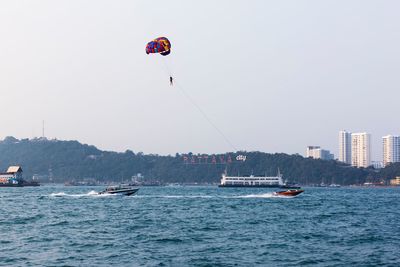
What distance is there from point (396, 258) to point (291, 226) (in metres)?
15.5

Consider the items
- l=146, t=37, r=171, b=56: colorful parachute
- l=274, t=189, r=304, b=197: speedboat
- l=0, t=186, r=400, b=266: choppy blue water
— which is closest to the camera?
l=0, t=186, r=400, b=266: choppy blue water

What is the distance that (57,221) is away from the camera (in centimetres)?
A: 4706

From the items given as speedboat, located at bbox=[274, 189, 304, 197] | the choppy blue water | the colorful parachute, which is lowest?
the choppy blue water

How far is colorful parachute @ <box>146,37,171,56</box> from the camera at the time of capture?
58.3 metres

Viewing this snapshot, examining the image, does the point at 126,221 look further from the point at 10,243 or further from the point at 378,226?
the point at 378,226

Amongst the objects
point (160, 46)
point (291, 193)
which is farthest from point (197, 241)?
point (291, 193)

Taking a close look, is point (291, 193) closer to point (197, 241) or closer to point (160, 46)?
point (160, 46)

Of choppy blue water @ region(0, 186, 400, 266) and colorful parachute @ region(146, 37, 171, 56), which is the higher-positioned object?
colorful parachute @ region(146, 37, 171, 56)

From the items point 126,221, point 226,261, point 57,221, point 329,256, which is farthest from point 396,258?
point 57,221

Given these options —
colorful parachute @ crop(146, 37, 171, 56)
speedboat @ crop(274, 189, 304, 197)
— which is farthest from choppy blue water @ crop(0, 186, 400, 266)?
speedboat @ crop(274, 189, 304, 197)

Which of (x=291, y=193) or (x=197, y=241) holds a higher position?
(x=291, y=193)

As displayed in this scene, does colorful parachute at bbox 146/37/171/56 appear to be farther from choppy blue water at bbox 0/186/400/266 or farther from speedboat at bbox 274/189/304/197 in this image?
speedboat at bbox 274/189/304/197

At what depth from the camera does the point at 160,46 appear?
58.6 m

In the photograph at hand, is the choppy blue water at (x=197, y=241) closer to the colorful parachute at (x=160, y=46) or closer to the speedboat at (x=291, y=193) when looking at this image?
the colorful parachute at (x=160, y=46)
